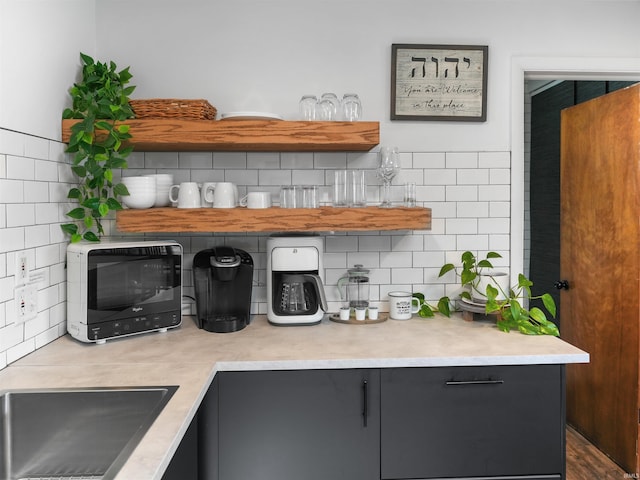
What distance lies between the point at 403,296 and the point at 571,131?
1599 mm

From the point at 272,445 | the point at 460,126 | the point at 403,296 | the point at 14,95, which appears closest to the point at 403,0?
the point at 460,126

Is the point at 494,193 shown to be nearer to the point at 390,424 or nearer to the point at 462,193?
the point at 462,193

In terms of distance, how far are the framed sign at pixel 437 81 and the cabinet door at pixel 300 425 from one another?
1.26m

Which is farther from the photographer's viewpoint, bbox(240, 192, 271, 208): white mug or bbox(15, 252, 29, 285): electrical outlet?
bbox(240, 192, 271, 208): white mug

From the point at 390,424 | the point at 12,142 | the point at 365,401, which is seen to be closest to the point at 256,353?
the point at 365,401

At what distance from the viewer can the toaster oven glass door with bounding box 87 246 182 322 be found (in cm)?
205

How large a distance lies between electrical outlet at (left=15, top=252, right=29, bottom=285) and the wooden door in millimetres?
2553

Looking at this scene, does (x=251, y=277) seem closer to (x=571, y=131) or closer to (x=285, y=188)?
(x=285, y=188)

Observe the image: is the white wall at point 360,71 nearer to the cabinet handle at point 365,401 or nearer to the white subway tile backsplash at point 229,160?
the white subway tile backsplash at point 229,160

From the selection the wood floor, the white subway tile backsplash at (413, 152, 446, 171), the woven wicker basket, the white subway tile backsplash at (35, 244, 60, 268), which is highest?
the woven wicker basket

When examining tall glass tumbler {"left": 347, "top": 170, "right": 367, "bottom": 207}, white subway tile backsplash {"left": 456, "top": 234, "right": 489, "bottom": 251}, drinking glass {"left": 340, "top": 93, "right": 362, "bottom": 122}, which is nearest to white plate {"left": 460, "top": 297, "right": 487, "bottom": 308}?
white subway tile backsplash {"left": 456, "top": 234, "right": 489, "bottom": 251}

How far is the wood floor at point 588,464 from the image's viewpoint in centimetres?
274

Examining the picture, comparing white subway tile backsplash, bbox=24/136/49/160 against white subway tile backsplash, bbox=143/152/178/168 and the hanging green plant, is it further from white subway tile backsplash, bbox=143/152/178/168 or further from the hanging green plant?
white subway tile backsplash, bbox=143/152/178/168

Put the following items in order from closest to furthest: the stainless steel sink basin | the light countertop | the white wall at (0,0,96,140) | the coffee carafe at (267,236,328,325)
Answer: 1. the stainless steel sink basin
2. the light countertop
3. the white wall at (0,0,96,140)
4. the coffee carafe at (267,236,328,325)
